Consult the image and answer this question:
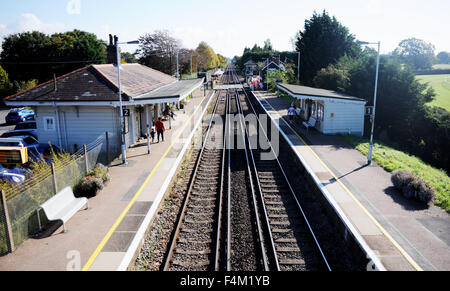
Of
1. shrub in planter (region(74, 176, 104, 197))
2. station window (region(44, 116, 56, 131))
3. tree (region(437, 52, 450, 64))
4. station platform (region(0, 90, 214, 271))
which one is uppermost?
tree (region(437, 52, 450, 64))

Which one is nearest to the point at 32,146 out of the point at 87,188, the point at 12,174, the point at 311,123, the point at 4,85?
the point at 12,174

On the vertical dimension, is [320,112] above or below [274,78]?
below

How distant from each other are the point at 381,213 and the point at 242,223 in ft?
14.8

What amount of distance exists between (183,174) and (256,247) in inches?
273

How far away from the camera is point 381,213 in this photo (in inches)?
422

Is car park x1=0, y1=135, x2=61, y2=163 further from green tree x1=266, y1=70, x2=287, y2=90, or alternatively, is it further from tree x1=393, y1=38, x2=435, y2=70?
tree x1=393, y1=38, x2=435, y2=70

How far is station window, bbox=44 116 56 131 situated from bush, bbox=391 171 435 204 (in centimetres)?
1686

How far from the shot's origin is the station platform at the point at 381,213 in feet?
27.3

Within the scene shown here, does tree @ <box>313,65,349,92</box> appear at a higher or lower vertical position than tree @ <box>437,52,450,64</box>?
lower

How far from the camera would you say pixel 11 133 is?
66.3 feet

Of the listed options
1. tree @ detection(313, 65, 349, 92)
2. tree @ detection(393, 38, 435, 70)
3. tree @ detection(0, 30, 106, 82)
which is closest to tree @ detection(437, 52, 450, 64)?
tree @ detection(393, 38, 435, 70)

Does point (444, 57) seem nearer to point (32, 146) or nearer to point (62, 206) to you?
point (32, 146)

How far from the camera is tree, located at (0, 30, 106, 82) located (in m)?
52.8
